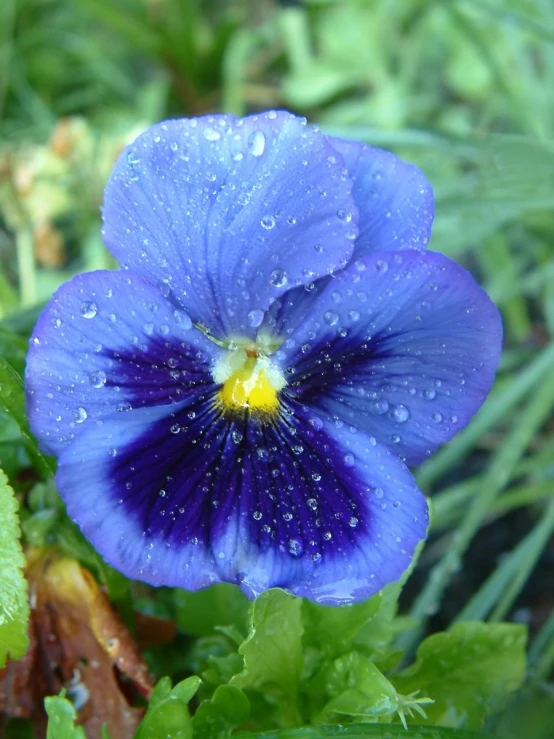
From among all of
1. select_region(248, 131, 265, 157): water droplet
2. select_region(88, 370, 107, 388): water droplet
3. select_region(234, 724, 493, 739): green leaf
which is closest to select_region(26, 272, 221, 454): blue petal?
select_region(88, 370, 107, 388): water droplet

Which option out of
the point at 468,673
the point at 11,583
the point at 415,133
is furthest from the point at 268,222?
the point at 415,133

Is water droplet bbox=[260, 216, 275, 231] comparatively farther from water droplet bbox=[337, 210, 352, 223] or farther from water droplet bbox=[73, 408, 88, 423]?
water droplet bbox=[73, 408, 88, 423]

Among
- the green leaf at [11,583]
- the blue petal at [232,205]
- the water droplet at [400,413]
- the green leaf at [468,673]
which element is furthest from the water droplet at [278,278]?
the green leaf at [468,673]

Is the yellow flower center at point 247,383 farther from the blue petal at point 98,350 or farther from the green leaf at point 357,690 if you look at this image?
the green leaf at point 357,690

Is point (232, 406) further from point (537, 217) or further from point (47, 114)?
point (47, 114)

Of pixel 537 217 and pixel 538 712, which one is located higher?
pixel 537 217

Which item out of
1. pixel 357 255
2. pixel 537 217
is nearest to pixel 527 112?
pixel 537 217

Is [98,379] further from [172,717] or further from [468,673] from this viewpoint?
[468,673]

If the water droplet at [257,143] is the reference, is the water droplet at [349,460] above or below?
below
